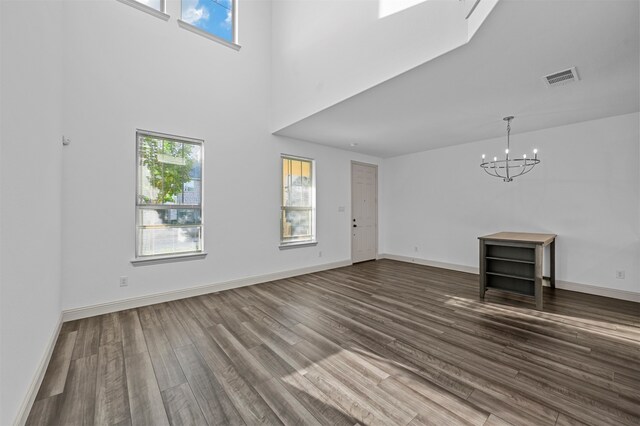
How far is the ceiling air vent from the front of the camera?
2.71 meters

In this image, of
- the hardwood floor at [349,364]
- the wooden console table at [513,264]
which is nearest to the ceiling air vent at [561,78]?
the wooden console table at [513,264]

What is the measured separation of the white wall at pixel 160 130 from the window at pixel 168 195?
0.13 meters

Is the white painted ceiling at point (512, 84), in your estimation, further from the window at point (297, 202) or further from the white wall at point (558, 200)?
the window at point (297, 202)

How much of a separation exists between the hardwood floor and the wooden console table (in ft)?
0.84

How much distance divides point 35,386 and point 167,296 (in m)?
1.91

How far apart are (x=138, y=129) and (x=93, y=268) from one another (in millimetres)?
1819

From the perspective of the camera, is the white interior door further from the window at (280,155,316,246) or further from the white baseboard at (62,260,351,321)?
the white baseboard at (62,260,351,321)

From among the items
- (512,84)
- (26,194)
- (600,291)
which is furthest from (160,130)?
(600,291)

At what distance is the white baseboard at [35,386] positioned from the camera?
5.17 ft

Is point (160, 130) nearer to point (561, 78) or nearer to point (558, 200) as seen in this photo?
point (561, 78)

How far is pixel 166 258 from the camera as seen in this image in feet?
12.3

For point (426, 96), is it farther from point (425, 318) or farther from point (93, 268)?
point (93, 268)

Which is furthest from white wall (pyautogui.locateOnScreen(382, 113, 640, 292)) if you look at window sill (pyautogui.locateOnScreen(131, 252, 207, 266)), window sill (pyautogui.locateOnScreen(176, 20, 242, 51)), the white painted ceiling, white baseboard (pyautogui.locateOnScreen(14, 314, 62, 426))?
white baseboard (pyautogui.locateOnScreen(14, 314, 62, 426))

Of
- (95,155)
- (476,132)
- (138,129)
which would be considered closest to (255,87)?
(138,129)
